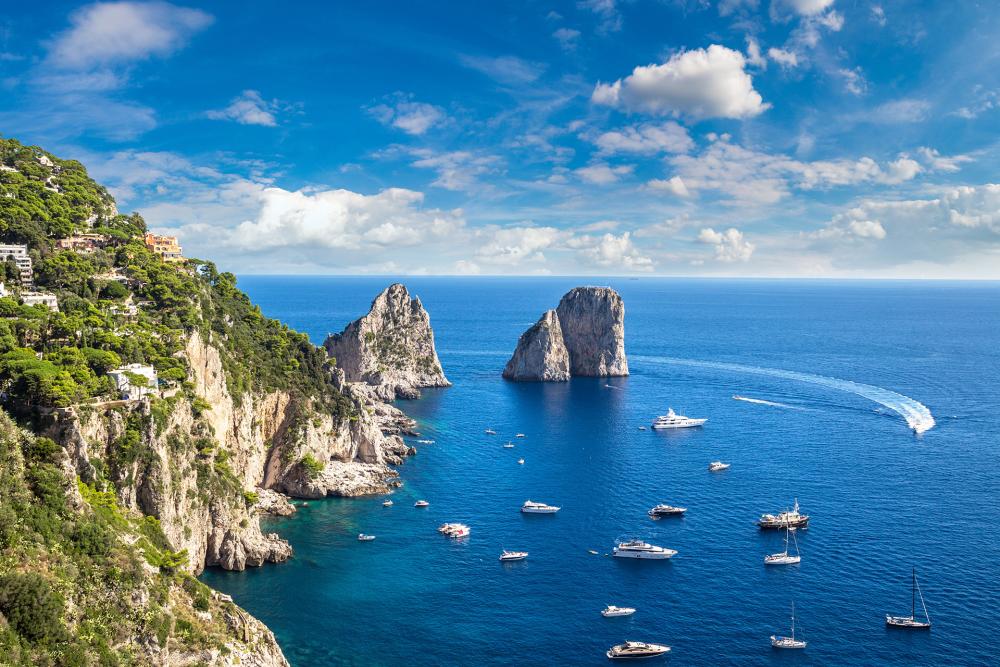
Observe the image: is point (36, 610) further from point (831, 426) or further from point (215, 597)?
point (831, 426)

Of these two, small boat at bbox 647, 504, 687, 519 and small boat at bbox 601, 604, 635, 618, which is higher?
small boat at bbox 647, 504, 687, 519

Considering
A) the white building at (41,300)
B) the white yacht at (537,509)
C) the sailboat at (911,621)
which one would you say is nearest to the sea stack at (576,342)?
the white yacht at (537,509)

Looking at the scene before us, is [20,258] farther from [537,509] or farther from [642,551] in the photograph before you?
[642,551]

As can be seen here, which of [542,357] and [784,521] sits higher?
[542,357]

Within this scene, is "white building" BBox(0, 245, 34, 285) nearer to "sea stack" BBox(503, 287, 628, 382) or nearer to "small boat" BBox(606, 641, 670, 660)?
"small boat" BBox(606, 641, 670, 660)

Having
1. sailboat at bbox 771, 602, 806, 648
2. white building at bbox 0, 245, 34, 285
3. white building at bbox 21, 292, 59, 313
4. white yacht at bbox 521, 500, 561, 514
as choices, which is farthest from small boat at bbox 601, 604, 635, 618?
white building at bbox 0, 245, 34, 285

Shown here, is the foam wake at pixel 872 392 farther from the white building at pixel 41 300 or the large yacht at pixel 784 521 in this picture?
the white building at pixel 41 300

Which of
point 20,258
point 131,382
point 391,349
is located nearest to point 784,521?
point 131,382
